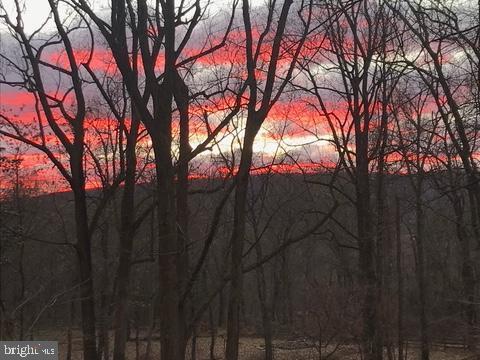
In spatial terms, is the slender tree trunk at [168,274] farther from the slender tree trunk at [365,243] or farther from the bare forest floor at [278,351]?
the bare forest floor at [278,351]

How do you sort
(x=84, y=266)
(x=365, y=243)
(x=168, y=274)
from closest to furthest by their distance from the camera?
(x=168, y=274) → (x=84, y=266) → (x=365, y=243)

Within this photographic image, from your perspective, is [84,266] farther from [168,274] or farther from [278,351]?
[278,351]

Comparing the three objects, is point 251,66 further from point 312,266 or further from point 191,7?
point 312,266

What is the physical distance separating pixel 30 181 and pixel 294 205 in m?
15.2

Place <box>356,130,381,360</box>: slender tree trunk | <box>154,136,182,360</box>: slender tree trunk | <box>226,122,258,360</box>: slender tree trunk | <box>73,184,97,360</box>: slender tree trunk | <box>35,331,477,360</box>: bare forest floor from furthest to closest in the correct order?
<box>35,331,477,360</box>: bare forest floor
<box>356,130,381,360</box>: slender tree trunk
<box>73,184,97,360</box>: slender tree trunk
<box>226,122,258,360</box>: slender tree trunk
<box>154,136,182,360</box>: slender tree trunk

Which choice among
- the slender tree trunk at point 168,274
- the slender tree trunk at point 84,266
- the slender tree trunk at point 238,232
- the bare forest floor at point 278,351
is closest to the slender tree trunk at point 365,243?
the slender tree trunk at point 238,232

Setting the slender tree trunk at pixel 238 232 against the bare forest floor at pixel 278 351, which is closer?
the slender tree trunk at pixel 238 232

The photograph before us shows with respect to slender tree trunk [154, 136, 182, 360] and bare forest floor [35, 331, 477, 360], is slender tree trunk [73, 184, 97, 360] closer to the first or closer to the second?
slender tree trunk [154, 136, 182, 360]

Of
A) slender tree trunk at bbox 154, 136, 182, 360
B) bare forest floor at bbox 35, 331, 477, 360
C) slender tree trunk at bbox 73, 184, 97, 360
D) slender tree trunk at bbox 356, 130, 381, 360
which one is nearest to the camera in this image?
slender tree trunk at bbox 154, 136, 182, 360

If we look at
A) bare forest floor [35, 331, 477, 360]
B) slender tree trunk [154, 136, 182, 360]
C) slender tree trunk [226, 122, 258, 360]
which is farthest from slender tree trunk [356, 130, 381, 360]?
bare forest floor [35, 331, 477, 360]

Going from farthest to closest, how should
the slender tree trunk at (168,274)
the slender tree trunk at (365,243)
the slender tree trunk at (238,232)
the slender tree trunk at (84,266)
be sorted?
the slender tree trunk at (365,243), the slender tree trunk at (84,266), the slender tree trunk at (238,232), the slender tree trunk at (168,274)

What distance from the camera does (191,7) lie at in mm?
7184

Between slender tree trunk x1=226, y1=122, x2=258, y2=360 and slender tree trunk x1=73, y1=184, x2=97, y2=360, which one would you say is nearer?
slender tree trunk x1=226, y1=122, x2=258, y2=360

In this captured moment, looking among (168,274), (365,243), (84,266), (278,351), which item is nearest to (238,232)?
(168,274)
